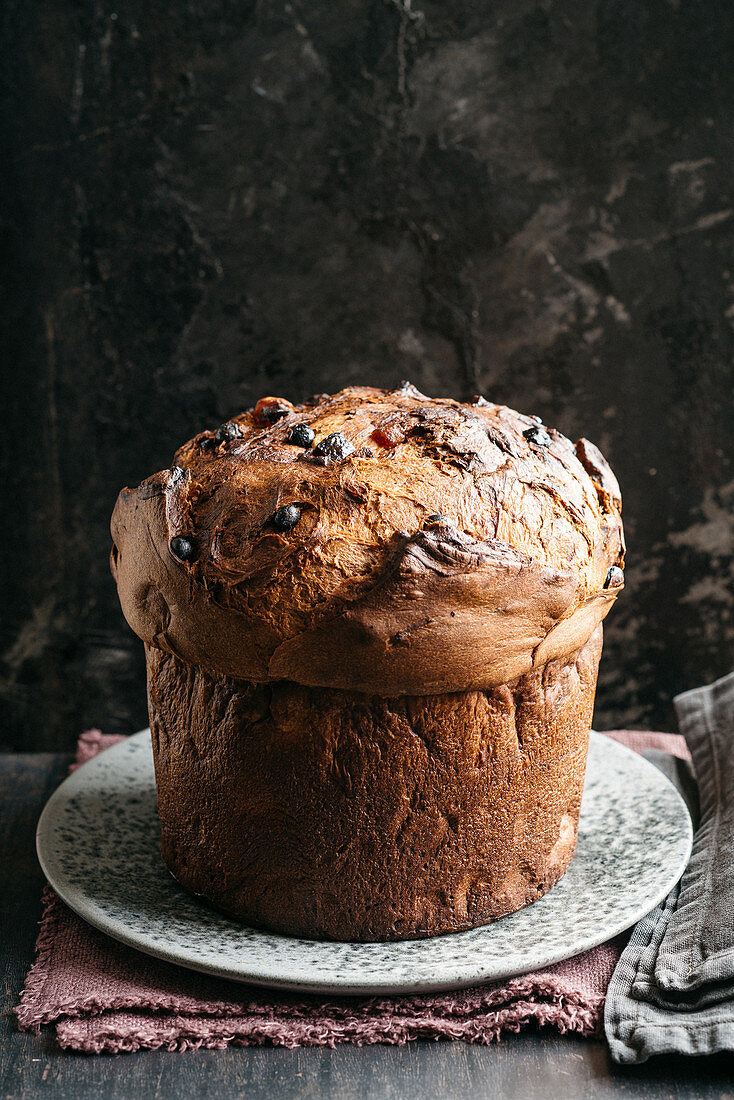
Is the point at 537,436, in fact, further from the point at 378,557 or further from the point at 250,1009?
the point at 250,1009

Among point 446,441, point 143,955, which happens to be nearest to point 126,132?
point 446,441

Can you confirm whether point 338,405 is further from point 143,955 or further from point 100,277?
point 100,277

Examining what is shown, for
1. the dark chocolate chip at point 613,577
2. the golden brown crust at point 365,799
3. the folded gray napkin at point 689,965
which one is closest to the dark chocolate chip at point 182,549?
the golden brown crust at point 365,799

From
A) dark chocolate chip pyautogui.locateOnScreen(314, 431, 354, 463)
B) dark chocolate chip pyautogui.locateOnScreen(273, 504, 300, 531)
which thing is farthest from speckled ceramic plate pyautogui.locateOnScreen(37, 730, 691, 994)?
dark chocolate chip pyautogui.locateOnScreen(314, 431, 354, 463)

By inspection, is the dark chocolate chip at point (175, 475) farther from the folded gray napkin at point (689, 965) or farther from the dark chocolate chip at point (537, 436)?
the folded gray napkin at point (689, 965)

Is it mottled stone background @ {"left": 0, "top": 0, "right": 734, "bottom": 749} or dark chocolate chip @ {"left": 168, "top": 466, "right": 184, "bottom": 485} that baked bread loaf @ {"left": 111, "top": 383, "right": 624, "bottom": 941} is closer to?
dark chocolate chip @ {"left": 168, "top": 466, "right": 184, "bottom": 485}

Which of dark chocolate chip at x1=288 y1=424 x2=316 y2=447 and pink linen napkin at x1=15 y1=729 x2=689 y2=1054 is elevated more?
dark chocolate chip at x1=288 y1=424 x2=316 y2=447
